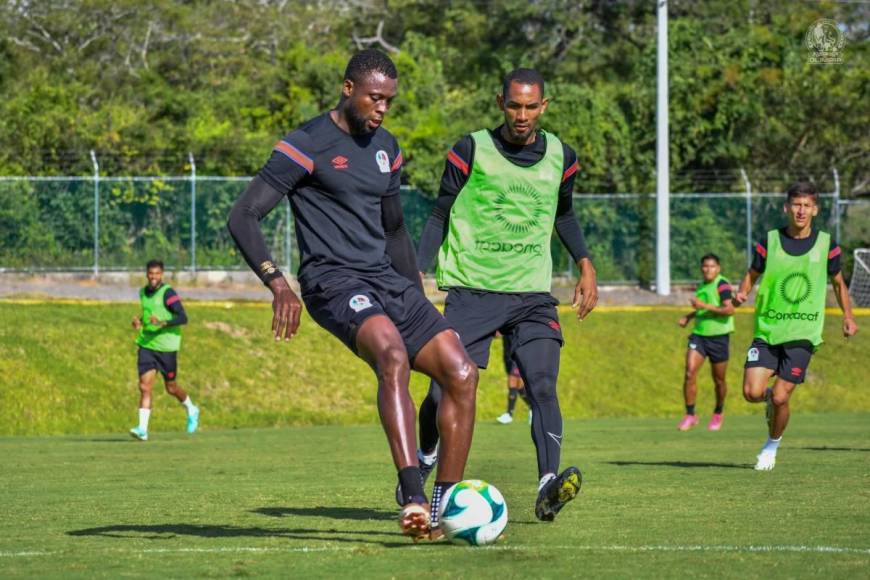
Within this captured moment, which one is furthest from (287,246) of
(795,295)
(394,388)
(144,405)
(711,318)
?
(394,388)

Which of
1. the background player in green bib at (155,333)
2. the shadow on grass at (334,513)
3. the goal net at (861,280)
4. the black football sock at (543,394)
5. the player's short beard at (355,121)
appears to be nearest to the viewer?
the player's short beard at (355,121)

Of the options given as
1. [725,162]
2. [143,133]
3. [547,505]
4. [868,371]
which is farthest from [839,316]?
[547,505]

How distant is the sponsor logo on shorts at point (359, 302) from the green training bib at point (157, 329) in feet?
41.9

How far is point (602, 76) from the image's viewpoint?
53.2 metres

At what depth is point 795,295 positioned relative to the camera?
12.9 m

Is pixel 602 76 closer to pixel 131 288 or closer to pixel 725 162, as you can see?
pixel 725 162

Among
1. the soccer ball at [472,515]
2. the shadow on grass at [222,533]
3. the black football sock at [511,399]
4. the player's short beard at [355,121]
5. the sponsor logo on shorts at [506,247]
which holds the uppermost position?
the player's short beard at [355,121]

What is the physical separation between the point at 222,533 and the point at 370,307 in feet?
5.04

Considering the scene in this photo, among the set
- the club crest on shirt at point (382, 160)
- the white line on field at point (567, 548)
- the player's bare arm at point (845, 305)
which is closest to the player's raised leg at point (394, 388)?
the white line on field at point (567, 548)

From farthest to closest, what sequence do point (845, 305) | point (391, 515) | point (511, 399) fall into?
point (511, 399) → point (845, 305) → point (391, 515)

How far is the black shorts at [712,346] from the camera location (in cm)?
2103

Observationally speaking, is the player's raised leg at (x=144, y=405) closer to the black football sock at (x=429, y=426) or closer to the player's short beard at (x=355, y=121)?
the black football sock at (x=429, y=426)

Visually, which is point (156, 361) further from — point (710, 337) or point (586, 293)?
point (586, 293)

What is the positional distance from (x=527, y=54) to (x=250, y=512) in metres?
43.3
